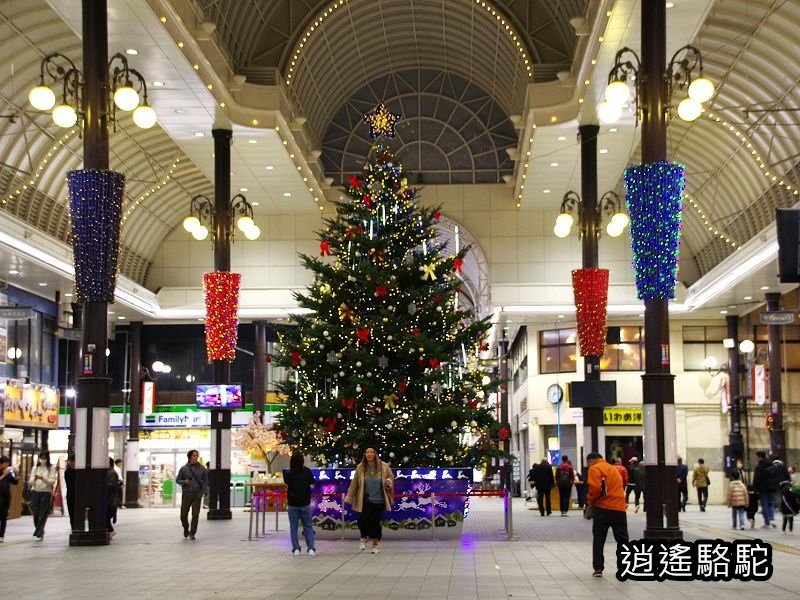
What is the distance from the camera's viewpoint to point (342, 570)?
15164 mm

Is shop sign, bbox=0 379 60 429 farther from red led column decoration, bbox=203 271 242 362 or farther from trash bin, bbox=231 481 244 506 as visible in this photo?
red led column decoration, bbox=203 271 242 362

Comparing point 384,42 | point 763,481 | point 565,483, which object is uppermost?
point 384,42

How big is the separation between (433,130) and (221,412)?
17.5 meters

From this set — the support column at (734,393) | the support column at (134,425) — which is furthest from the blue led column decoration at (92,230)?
the support column at (734,393)

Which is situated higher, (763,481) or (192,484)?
(192,484)

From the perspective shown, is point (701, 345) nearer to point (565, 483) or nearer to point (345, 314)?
point (565, 483)

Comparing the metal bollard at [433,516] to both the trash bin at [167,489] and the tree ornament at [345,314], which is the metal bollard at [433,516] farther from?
the trash bin at [167,489]

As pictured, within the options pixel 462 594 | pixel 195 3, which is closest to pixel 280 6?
pixel 195 3

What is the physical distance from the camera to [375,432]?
73.1 ft

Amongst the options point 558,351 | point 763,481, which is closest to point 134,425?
point 558,351

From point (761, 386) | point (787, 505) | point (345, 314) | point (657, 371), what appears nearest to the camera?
point (657, 371)

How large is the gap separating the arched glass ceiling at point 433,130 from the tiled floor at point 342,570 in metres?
21.5

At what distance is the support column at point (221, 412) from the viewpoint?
29297mm

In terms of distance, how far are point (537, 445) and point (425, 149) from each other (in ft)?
39.4
